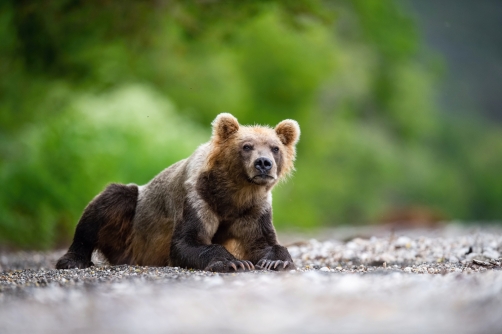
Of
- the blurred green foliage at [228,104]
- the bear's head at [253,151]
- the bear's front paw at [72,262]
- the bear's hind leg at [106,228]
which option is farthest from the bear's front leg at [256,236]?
the blurred green foliage at [228,104]

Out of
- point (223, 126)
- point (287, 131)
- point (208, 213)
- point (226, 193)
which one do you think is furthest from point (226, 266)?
point (287, 131)

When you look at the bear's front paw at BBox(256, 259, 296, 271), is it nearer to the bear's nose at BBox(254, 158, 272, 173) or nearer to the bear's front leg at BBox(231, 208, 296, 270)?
the bear's front leg at BBox(231, 208, 296, 270)

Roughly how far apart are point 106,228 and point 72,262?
573 millimetres

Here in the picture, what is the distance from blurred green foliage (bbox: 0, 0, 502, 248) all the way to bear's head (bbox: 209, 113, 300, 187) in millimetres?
5505

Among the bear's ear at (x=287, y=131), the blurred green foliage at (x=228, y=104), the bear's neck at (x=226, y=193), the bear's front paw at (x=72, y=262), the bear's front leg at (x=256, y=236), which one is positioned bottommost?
the bear's front paw at (x=72, y=262)

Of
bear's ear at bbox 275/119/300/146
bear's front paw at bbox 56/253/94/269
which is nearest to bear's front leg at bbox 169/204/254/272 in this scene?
bear's ear at bbox 275/119/300/146

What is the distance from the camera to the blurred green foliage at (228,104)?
46.7 feet

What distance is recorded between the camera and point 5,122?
20.2 meters

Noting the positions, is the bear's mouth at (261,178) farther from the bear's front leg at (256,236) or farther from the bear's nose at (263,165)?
the bear's front leg at (256,236)

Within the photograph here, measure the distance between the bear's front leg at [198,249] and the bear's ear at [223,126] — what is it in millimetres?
880

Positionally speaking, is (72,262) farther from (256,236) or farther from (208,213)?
(256,236)

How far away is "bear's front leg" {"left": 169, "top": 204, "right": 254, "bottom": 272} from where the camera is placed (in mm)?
7023

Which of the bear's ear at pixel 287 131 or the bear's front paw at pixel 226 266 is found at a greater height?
the bear's ear at pixel 287 131

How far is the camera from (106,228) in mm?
8781
